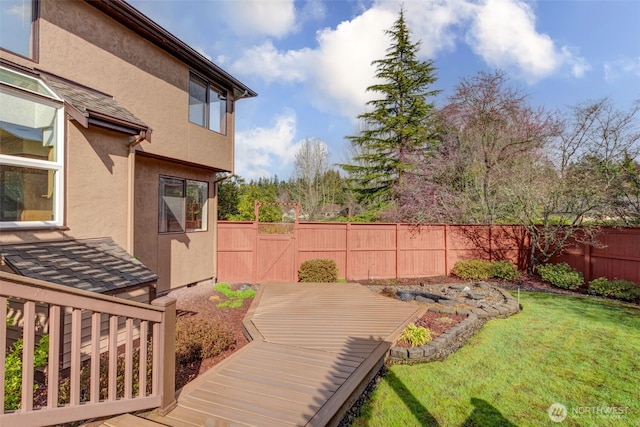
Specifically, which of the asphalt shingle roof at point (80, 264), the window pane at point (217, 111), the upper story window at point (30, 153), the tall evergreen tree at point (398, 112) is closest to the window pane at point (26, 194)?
the upper story window at point (30, 153)

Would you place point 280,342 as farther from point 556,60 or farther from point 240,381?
point 556,60

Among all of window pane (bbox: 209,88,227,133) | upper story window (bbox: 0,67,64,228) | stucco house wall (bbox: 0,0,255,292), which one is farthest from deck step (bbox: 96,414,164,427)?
window pane (bbox: 209,88,227,133)

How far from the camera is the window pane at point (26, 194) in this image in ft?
14.5

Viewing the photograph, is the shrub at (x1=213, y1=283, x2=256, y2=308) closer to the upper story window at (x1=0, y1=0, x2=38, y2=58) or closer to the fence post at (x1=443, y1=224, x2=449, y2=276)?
the upper story window at (x1=0, y1=0, x2=38, y2=58)

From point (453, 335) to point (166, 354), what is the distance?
4.88 meters

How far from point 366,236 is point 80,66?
9.17m

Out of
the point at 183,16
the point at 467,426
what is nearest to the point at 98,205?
the point at 183,16

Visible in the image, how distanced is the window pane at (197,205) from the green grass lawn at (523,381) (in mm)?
7067

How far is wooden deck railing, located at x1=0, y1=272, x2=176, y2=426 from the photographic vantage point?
191 centimetres

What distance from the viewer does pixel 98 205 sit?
5.55 meters

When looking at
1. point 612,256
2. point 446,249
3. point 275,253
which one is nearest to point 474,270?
point 446,249
